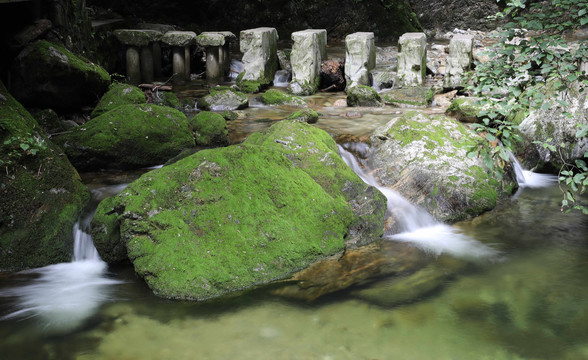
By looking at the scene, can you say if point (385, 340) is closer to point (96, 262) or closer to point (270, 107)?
point (96, 262)

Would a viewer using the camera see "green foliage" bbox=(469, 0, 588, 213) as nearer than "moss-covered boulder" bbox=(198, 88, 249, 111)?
Yes

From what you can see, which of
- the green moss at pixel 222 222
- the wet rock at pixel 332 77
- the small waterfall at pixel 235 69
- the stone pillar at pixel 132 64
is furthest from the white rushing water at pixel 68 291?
the small waterfall at pixel 235 69

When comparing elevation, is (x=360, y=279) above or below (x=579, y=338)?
above

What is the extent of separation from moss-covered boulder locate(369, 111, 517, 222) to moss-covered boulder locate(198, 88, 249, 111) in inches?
136

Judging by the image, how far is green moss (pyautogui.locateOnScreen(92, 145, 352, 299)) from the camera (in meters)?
4.12

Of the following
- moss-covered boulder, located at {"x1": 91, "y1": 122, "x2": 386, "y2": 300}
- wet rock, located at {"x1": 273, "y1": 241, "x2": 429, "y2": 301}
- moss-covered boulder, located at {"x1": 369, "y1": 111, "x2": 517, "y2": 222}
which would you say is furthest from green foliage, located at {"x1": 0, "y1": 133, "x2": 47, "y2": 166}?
moss-covered boulder, located at {"x1": 369, "y1": 111, "x2": 517, "y2": 222}

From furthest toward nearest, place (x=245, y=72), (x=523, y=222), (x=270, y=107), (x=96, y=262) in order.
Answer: (x=245, y=72)
(x=270, y=107)
(x=523, y=222)
(x=96, y=262)

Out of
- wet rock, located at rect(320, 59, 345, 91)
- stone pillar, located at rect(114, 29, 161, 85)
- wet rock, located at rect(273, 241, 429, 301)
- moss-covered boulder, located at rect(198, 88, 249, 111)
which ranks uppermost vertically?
stone pillar, located at rect(114, 29, 161, 85)

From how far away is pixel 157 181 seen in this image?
462cm

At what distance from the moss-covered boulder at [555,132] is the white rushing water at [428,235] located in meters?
1.94

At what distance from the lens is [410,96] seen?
10.1 m

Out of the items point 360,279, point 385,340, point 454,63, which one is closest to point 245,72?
point 454,63

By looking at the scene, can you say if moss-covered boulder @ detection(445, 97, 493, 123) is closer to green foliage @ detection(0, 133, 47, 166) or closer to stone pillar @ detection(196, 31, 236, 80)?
stone pillar @ detection(196, 31, 236, 80)

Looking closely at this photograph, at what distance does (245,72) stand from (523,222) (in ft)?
24.0
